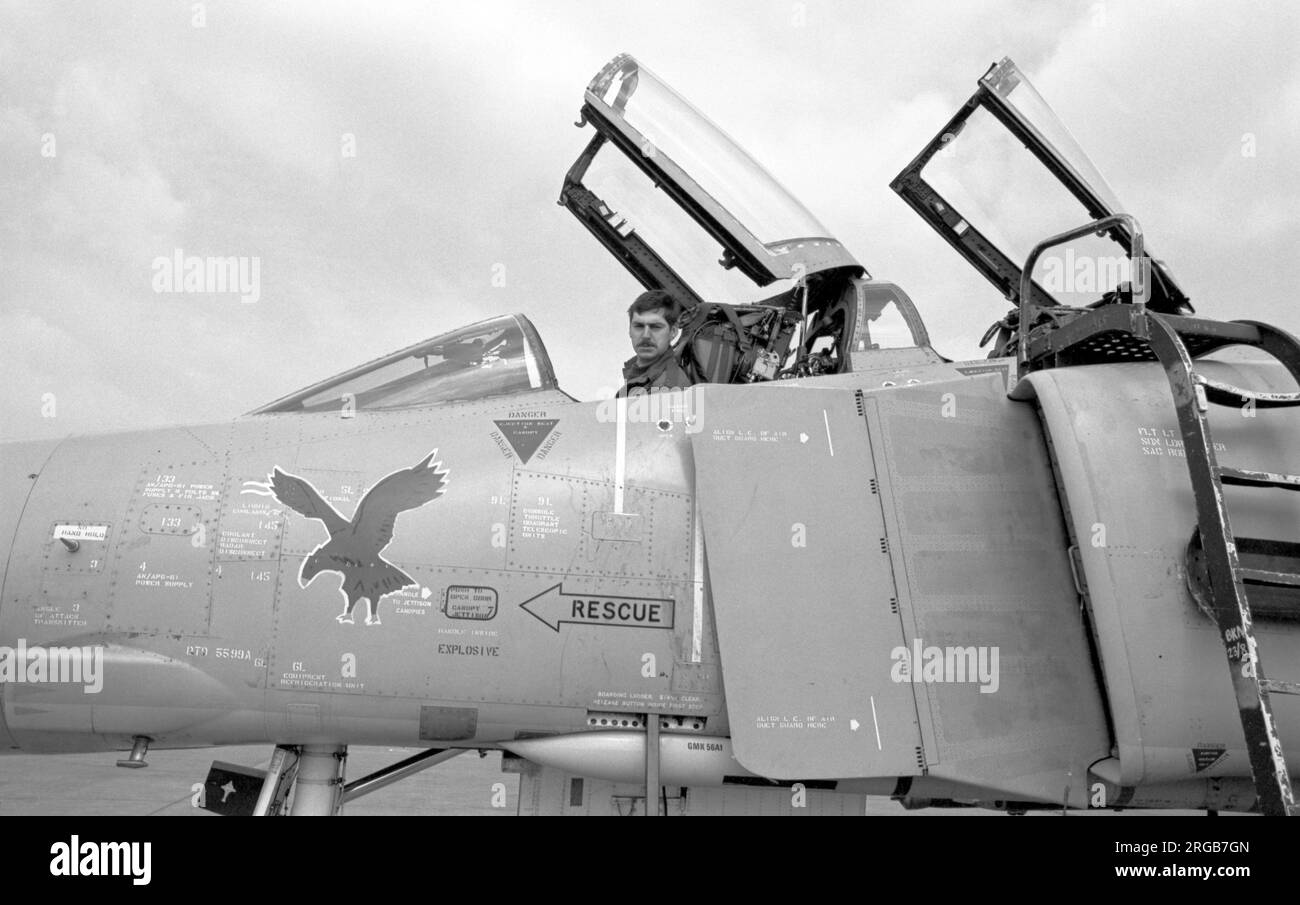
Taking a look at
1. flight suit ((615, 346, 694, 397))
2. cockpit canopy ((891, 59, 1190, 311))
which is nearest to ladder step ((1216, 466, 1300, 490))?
cockpit canopy ((891, 59, 1190, 311))

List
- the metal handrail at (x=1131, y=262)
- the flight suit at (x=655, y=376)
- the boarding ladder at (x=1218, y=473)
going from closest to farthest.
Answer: the boarding ladder at (x=1218, y=473), the metal handrail at (x=1131, y=262), the flight suit at (x=655, y=376)

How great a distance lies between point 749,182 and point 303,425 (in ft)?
9.37

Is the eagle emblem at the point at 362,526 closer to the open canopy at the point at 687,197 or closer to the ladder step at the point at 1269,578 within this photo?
the open canopy at the point at 687,197

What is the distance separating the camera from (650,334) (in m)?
5.31

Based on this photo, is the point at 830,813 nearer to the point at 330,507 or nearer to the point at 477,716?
the point at 477,716

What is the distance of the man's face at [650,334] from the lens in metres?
5.30

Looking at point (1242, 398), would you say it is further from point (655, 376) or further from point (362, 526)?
point (362, 526)

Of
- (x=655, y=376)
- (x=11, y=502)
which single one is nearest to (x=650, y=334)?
(x=655, y=376)

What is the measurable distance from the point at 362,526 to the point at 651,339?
209 cm

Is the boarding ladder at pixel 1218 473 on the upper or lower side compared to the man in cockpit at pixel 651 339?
lower

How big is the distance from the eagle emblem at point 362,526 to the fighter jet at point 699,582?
1 centimetres

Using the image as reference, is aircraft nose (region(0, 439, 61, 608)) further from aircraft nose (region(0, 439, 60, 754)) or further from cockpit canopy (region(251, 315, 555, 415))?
cockpit canopy (region(251, 315, 555, 415))

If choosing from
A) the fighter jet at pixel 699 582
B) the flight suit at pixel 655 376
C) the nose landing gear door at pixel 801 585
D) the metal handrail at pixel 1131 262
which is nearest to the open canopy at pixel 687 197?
the flight suit at pixel 655 376
